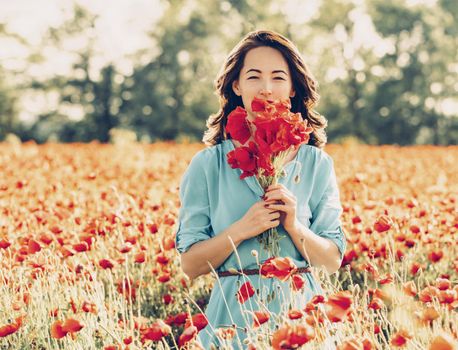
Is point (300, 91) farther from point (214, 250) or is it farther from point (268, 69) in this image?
point (214, 250)

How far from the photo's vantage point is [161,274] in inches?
152

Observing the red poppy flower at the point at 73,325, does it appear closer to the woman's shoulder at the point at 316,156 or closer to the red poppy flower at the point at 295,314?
the red poppy flower at the point at 295,314

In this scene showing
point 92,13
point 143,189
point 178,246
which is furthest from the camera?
point 92,13

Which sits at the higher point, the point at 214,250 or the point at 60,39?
the point at 60,39

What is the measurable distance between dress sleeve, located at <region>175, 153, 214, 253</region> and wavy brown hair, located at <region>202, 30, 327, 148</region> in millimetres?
277

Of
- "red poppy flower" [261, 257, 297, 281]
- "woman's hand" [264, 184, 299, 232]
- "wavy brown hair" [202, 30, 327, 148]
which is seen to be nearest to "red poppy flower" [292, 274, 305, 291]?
"red poppy flower" [261, 257, 297, 281]

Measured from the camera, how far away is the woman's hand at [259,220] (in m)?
2.41

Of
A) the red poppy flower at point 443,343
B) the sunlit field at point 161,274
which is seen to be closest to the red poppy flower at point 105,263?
the sunlit field at point 161,274

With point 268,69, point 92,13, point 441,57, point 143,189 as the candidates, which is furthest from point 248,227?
point 92,13

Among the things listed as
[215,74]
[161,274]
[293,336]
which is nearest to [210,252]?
[293,336]

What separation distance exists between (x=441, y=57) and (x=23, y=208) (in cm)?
2950

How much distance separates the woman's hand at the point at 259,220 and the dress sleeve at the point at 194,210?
319 millimetres

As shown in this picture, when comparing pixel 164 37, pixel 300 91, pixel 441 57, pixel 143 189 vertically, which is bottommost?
pixel 143 189

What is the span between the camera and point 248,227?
245 cm
